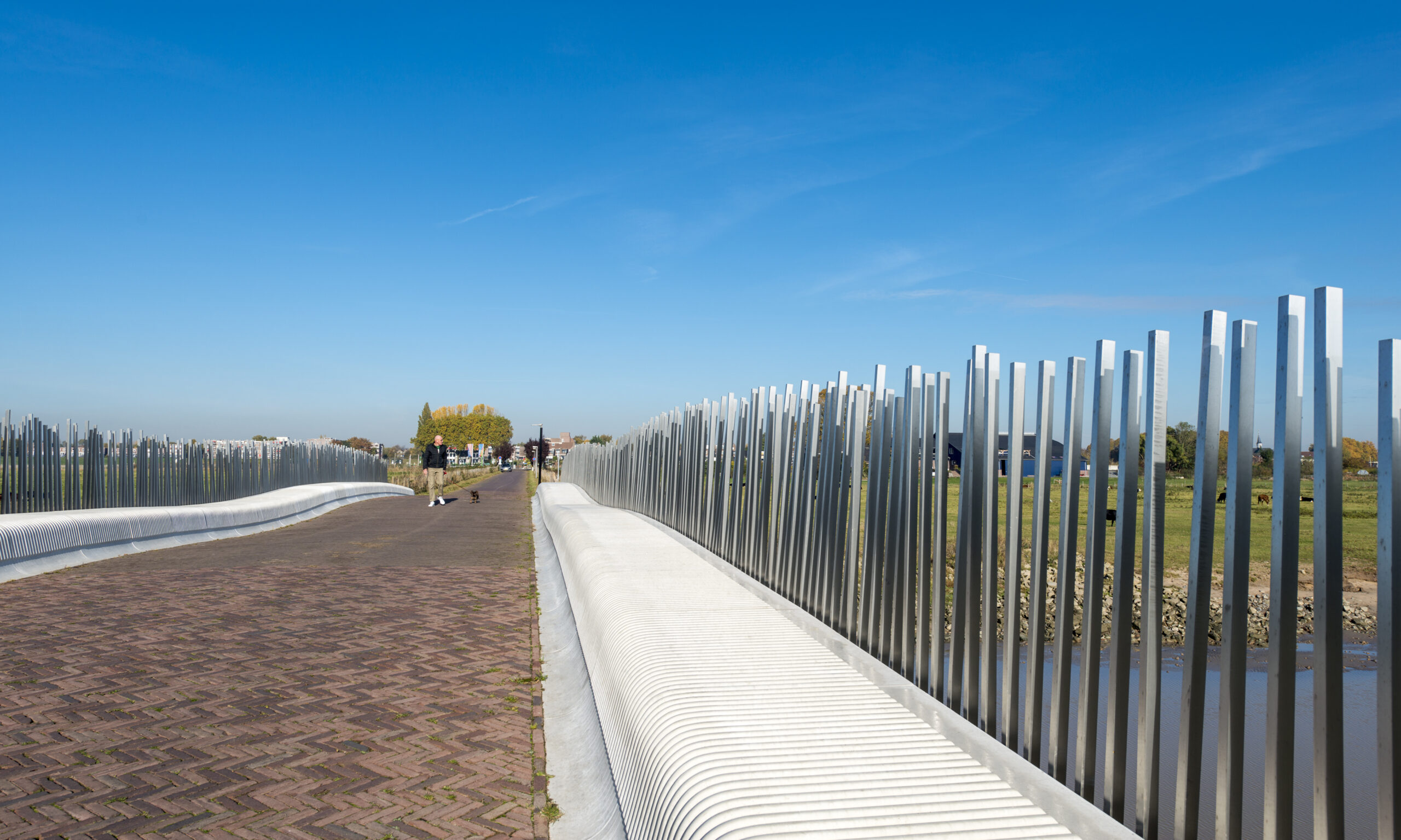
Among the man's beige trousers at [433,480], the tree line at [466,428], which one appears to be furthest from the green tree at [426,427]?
the man's beige trousers at [433,480]

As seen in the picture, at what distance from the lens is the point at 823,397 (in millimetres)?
6535

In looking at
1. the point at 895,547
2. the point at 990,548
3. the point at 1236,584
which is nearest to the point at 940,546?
the point at 990,548

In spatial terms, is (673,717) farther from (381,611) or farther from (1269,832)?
(381,611)

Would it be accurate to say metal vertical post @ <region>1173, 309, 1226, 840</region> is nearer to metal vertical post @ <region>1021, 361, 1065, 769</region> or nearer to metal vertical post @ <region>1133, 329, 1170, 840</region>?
metal vertical post @ <region>1133, 329, 1170, 840</region>

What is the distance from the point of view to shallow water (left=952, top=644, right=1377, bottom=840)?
18.0 ft

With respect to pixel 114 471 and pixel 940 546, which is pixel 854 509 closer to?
pixel 940 546

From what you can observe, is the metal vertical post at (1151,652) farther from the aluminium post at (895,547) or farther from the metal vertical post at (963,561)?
the aluminium post at (895,547)

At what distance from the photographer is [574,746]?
440cm

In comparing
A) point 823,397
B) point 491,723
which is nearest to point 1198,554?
point 491,723

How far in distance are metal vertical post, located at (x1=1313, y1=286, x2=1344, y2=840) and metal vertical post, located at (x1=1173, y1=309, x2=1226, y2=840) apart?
334mm

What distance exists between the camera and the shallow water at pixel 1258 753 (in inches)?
216

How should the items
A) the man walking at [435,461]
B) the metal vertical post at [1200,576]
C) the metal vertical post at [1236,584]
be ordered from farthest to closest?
1. the man walking at [435,461]
2. the metal vertical post at [1200,576]
3. the metal vertical post at [1236,584]

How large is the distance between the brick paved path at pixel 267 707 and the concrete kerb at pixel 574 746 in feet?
0.35

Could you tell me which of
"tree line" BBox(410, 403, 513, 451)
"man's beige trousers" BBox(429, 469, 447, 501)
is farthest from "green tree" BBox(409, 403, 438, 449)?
"man's beige trousers" BBox(429, 469, 447, 501)
